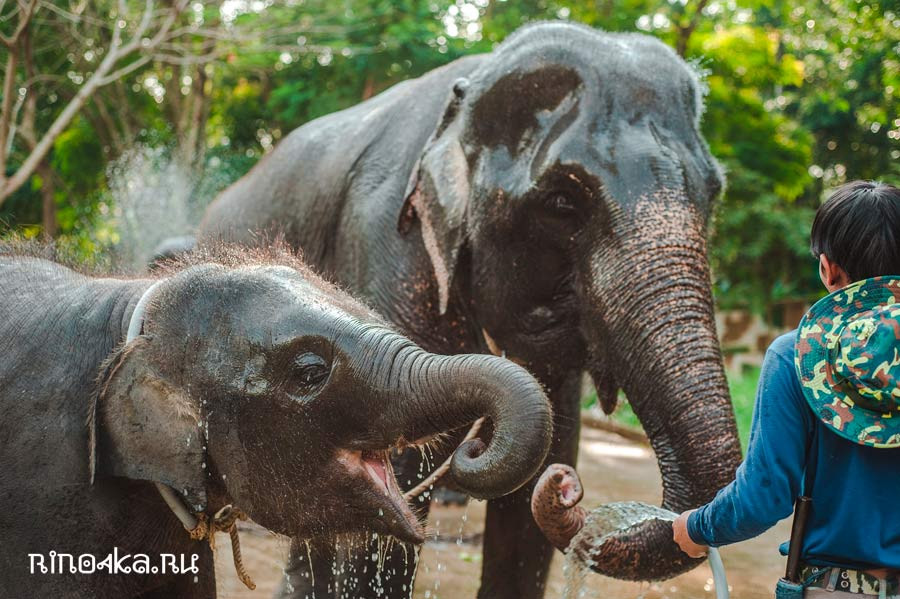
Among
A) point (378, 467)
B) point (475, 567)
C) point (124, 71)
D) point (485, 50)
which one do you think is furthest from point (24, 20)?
point (378, 467)

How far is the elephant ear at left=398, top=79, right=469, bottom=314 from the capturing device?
405cm

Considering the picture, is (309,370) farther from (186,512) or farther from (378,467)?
(186,512)

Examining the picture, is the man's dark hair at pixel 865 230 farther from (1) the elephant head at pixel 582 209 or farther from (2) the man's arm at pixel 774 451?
(1) the elephant head at pixel 582 209

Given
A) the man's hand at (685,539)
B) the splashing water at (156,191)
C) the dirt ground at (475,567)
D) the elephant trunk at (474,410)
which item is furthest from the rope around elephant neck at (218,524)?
the splashing water at (156,191)

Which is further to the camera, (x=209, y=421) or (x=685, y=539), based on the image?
(x=209, y=421)

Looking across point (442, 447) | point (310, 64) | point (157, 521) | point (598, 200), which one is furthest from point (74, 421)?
point (310, 64)

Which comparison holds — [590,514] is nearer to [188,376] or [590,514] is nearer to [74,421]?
[188,376]

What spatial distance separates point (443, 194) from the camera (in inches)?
160

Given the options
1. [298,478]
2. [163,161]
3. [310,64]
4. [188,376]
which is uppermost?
[188,376]

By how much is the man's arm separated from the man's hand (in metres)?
0.22

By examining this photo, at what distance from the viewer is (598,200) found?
12.4 feet

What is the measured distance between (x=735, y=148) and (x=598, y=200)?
10.7m

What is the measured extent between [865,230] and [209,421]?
157cm

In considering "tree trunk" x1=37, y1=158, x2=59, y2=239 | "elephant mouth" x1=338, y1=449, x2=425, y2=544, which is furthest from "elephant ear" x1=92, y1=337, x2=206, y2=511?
"tree trunk" x1=37, y1=158, x2=59, y2=239
